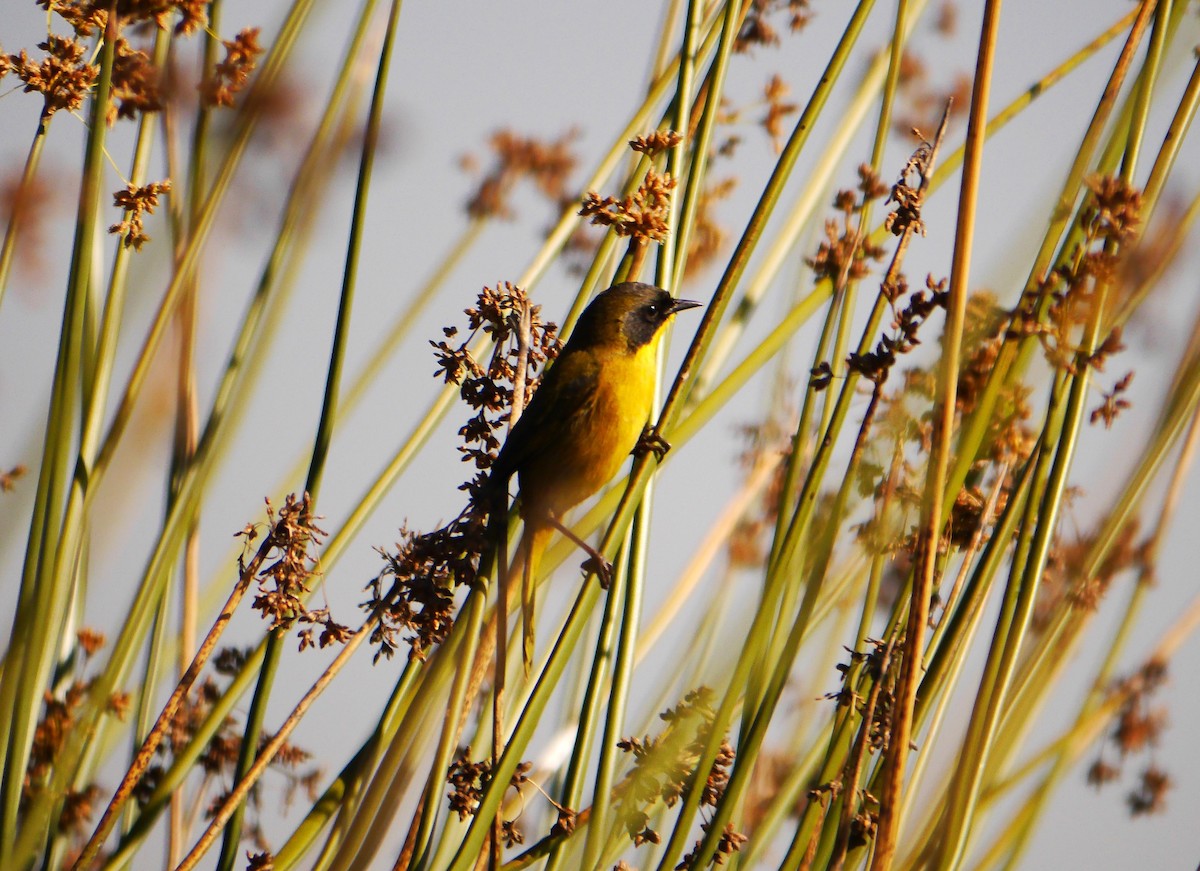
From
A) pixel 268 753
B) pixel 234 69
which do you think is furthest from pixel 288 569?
pixel 234 69

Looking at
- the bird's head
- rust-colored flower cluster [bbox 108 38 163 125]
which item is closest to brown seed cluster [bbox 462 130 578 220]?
the bird's head

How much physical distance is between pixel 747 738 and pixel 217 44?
6.04 feet

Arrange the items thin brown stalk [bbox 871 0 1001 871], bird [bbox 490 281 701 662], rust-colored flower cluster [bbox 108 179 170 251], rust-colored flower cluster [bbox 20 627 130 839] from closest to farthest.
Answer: thin brown stalk [bbox 871 0 1001 871] < rust-colored flower cluster [bbox 108 179 170 251] < rust-colored flower cluster [bbox 20 627 130 839] < bird [bbox 490 281 701 662]

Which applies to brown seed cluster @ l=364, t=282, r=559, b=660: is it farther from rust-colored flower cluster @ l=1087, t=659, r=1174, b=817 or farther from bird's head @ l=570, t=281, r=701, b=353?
rust-colored flower cluster @ l=1087, t=659, r=1174, b=817

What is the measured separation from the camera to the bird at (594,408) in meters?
3.10

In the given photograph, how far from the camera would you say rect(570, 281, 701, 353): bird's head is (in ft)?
10.4

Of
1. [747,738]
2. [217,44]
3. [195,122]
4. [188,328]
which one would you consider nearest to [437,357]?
[188,328]

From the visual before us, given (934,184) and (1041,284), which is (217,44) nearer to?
(934,184)

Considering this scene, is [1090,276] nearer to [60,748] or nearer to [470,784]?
[470,784]

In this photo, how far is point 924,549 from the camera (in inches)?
63.1

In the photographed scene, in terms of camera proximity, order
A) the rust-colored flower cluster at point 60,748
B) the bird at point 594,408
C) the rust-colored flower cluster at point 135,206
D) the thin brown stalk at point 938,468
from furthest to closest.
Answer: the bird at point 594,408 → the rust-colored flower cluster at point 60,748 → the rust-colored flower cluster at point 135,206 → the thin brown stalk at point 938,468

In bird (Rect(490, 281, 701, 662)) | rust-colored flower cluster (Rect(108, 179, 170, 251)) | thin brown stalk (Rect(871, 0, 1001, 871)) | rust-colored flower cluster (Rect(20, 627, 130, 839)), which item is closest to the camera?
thin brown stalk (Rect(871, 0, 1001, 871))

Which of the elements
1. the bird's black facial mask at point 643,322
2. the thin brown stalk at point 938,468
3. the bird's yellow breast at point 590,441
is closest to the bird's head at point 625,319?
the bird's black facial mask at point 643,322

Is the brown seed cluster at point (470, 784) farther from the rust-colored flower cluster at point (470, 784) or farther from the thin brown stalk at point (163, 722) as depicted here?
the thin brown stalk at point (163, 722)
